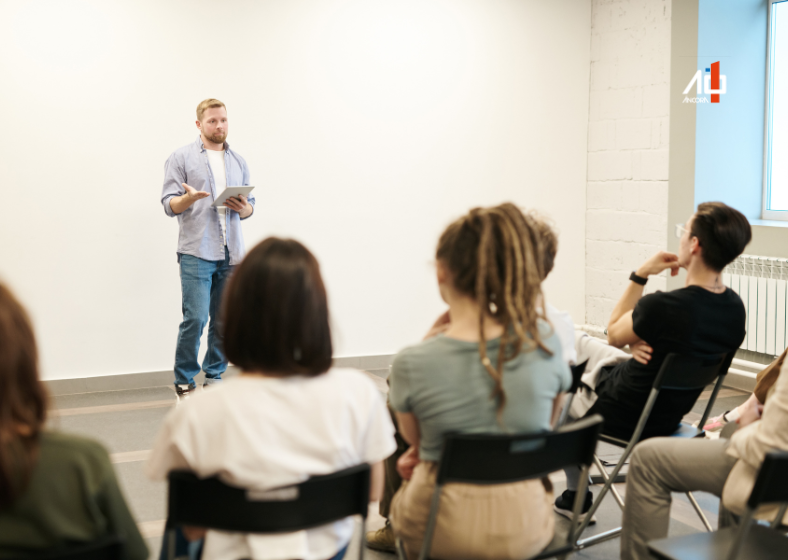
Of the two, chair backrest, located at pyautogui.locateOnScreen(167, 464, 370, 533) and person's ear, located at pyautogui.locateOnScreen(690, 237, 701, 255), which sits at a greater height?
person's ear, located at pyautogui.locateOnScreen(690, 237, 701, 255)

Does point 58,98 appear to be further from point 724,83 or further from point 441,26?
point 724,83

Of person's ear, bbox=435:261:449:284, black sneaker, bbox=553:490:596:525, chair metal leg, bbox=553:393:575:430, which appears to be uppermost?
person's ear, bbox=435:261:449:284

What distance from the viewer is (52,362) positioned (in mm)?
4316

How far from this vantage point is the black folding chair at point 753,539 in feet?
4.42

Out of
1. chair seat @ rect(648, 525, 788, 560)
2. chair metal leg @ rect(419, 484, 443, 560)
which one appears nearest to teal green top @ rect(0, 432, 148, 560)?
chair metal leg @ rect(419, 484, 443, 560)

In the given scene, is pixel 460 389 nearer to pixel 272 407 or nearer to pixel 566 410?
pixel 272 407

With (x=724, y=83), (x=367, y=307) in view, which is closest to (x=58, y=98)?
(x=367, y=307)

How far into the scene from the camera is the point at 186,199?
12.5 ft

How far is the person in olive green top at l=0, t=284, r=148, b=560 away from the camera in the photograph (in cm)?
110

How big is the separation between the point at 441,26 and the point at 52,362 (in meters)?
3.31

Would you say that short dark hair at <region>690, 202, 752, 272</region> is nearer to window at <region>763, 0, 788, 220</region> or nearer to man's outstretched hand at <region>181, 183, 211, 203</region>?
man's outstretched hand at <region>181, 183, 211, 203</region>

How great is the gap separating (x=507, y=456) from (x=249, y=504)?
501 mm

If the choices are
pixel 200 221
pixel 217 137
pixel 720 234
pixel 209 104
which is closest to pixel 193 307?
pixel 200 221

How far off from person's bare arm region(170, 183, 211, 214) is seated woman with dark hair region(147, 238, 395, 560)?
2548mm
